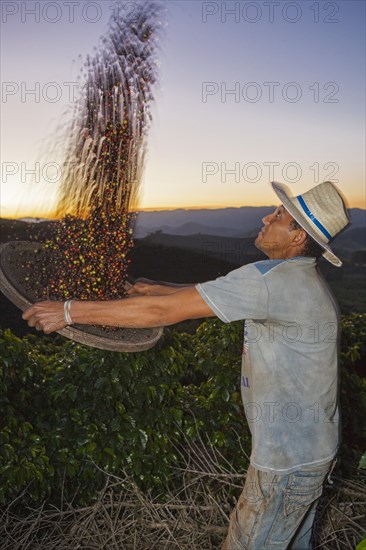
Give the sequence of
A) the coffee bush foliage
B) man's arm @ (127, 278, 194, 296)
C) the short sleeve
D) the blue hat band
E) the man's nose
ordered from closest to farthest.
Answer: the short sleeve, the blue hat band, the man's nose, man's arm @ (127, 278, 194, 296), the coffee bush foliage

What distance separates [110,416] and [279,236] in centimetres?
193

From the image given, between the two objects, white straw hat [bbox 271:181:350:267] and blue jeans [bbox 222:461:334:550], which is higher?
white straw hat [bbox 271:181:350:267]

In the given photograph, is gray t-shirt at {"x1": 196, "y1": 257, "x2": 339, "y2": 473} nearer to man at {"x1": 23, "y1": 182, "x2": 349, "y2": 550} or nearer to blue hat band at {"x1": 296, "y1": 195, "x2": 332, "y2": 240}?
man at {"x1": 23, "y1": 182, "x2": 349, "y2": 550}

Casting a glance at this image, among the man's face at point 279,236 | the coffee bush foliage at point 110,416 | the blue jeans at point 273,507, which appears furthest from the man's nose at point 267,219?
the coffee bush foliage at point 110,416

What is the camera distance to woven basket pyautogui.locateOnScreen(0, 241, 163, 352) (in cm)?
268

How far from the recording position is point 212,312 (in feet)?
7.79

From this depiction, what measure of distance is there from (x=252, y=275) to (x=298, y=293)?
0.21m

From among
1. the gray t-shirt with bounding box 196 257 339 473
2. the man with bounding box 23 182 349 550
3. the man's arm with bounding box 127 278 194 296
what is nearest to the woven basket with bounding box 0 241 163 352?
the man's arm with bounding box 127 278 194 296

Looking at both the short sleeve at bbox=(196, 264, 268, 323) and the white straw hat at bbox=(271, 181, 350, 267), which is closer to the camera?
the short sleeve at bbox=(196, 264, 268, 323)

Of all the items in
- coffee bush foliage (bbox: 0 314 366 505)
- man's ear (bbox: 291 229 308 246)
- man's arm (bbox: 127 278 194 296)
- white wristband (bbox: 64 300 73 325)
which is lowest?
coffee bush foliage (bbox: 0 314 366 505)

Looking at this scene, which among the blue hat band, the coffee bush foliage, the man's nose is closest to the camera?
the blue hat band

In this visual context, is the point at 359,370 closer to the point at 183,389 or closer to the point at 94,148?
the point at 183,389

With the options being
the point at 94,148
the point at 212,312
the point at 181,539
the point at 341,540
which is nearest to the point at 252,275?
the point at 212,312

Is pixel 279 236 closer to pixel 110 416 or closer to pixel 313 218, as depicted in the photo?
pixel 313 218
